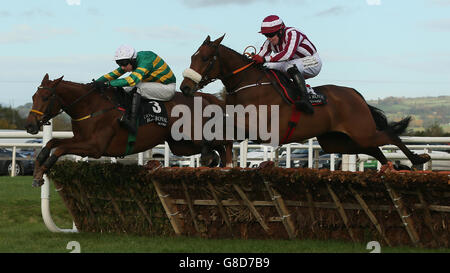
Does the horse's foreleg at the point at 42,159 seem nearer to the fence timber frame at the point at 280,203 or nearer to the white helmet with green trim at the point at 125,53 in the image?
the fence timber frame at the point at 280,203

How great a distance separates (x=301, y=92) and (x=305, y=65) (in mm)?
439

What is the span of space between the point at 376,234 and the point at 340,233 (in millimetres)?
322

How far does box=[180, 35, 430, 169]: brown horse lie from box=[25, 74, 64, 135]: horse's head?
1336mm

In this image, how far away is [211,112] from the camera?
27.3 ft

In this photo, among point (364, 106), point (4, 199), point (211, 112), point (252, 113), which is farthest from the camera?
point (4, 199)

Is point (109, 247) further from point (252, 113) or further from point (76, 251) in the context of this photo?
point (252, 113)

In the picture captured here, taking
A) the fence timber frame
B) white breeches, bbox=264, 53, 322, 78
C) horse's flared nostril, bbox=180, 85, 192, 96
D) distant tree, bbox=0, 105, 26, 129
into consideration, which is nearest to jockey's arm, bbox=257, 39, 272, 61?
white breeches, bbox=264, 53, 322, 78

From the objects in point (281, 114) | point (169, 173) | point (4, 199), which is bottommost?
point (4, 199)

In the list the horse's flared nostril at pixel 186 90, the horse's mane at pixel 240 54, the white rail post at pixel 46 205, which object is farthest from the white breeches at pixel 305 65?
the white rail post at pixel 46 205

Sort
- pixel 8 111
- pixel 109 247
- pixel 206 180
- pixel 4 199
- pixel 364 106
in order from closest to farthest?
pixel 109 247, pixel 206 180, pixel 364 106, pixel 4 199, pixel 8 111

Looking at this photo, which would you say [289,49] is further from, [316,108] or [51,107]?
[51,107]
